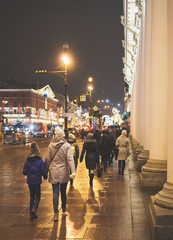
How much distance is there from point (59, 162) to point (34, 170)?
1.71 ft

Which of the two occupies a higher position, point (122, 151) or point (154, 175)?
point (122, 151)

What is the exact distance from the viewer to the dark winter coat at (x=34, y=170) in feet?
21.7

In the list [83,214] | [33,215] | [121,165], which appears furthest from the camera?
[121,165]

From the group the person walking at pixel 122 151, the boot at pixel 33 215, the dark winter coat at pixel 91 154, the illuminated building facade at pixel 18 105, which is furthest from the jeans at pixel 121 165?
the illuminated building facade at pixel 18 105

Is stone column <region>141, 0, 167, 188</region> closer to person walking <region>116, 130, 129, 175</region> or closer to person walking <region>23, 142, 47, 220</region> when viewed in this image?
person walking <region>23, 142, 47, 220</region>

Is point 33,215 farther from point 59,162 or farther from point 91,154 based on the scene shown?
point 91,154

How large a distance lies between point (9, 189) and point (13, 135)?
30487 mm

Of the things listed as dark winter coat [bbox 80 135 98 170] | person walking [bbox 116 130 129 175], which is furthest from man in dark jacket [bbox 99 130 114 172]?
dark winter coat [bbox 80 135 98 170]

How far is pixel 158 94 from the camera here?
825 cm

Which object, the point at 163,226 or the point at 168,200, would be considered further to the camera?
the point at 168,200

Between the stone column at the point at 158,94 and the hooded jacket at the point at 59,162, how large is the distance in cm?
266

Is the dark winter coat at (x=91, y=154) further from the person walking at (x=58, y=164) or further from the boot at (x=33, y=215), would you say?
the boot at (x=33, y=215)

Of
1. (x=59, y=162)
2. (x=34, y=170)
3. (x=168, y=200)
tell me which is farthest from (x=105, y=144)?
(x=168, y=200)

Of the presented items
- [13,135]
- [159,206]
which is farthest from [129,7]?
[13,135]
